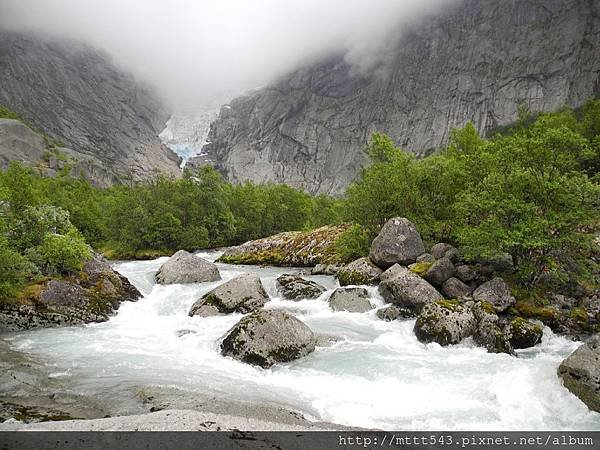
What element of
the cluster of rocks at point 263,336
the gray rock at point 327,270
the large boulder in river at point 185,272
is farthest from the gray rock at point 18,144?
the cluster of rocks at point 263,336

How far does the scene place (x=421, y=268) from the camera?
1049 inches

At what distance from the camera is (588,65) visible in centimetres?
14312

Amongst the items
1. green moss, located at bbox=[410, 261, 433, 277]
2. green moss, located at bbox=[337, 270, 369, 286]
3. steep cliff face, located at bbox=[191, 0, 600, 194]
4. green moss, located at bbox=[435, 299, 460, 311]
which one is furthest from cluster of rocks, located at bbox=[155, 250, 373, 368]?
steep cliff face, located at bbox=[191, 0, 600, 194]

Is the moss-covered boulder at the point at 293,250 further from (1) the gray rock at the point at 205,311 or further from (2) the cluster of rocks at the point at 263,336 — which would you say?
(2) the cluster of rocks at the point at 263,336

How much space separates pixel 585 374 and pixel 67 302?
75.2ft

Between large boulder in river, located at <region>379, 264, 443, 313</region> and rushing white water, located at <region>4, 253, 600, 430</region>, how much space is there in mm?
2038

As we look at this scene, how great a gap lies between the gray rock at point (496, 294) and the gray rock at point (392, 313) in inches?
148

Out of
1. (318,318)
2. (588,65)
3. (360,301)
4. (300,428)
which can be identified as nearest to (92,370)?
(300,428)

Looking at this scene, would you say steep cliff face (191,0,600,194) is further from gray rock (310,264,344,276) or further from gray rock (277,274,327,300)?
gray rock (277,274,327,300)

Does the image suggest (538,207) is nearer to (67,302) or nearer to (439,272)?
(439,272)

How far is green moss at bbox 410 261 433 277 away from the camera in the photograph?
26047 millimetres

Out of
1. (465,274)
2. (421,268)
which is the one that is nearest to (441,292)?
(465,274)

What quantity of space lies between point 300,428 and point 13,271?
18.1 meters

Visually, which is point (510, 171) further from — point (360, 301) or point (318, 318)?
point (318, 318)
